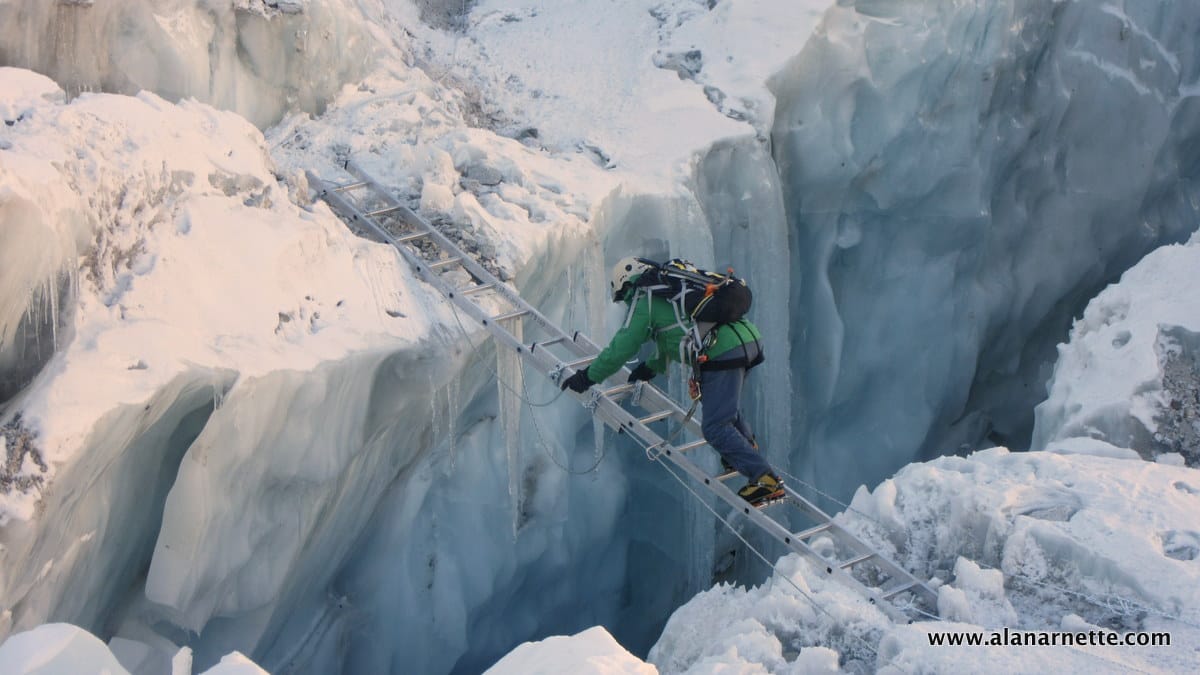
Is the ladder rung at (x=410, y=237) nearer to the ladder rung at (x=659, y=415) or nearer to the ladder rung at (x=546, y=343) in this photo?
the ladder rung at (x=546, y=343)

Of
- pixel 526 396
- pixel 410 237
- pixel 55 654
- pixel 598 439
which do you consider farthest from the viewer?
pixel 598 439

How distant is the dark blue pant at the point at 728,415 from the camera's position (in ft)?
16.8

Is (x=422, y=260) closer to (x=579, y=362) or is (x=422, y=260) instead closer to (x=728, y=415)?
(x=579, y=362)

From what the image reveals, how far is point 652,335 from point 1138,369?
321 cm

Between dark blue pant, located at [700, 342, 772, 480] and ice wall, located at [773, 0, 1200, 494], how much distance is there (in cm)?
423

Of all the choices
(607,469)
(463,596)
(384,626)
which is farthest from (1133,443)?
(384,626)

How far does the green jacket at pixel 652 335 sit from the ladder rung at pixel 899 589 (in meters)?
1.27

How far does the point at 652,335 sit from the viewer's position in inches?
215

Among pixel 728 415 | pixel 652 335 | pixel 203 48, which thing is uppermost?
pixel 203 48

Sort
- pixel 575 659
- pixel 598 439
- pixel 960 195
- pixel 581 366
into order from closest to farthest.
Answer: pixel 575 659
pixel 581 366
pixel 598 439
pixel 960 195

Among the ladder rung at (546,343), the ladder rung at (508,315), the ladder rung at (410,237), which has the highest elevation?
the ladder rung at (410,237)

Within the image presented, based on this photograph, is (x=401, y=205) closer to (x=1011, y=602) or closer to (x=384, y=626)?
(x=384, y=626)

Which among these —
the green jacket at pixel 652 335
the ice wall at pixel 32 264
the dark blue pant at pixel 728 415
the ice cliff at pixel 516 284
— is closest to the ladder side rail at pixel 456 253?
the ice cliff at pixel 516 284

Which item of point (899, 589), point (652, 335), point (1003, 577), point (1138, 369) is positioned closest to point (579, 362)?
point (652, 335)
